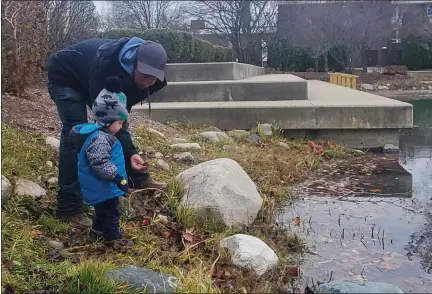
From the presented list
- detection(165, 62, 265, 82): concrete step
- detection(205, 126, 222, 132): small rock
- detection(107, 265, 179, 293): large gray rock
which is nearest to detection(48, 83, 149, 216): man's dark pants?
detection(107, 265, 179, 293): large gray rock

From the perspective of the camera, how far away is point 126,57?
359 centimetres

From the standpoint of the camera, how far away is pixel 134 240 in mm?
3602

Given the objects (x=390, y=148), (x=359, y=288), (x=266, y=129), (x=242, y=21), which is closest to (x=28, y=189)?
(x=359, y=288)

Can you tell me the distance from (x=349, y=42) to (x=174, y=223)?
32.3 m

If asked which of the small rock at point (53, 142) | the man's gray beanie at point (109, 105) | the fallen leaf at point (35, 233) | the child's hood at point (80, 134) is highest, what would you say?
the man's gray beanie at point (109, 105)

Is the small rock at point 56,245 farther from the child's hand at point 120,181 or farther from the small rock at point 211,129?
the small rock at point 211,129

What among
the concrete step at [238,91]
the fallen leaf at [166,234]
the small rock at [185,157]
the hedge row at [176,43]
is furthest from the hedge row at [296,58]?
the fallen leaf at [166,234]

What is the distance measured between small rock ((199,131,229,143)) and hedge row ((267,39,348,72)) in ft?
98.1

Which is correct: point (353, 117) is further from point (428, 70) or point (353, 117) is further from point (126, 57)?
point (428, 70)

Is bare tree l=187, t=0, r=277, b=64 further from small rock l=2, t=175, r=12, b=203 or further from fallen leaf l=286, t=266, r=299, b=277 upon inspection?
fallen leaf l=286, t=266, r=299, b=277

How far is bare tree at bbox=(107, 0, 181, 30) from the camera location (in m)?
39.7

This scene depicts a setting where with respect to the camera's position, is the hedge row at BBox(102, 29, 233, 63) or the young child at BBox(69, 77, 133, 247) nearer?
the young child at BBox(69, 77, 133, 247)

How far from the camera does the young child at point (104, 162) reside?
11.0ft

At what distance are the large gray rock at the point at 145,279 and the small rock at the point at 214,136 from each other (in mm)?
4126
